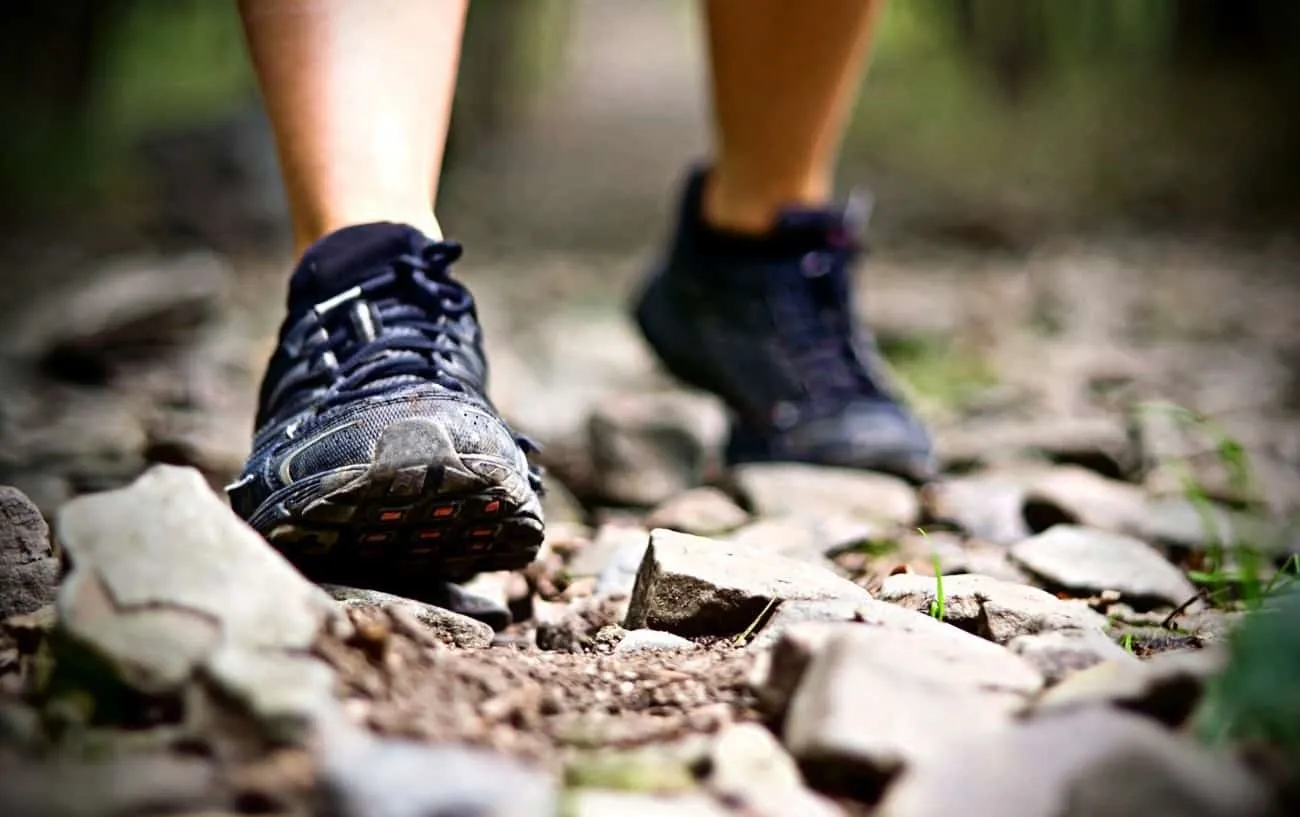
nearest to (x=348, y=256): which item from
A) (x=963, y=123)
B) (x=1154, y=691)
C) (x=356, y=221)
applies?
(x=356, y=221)

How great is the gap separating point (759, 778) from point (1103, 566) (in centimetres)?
71

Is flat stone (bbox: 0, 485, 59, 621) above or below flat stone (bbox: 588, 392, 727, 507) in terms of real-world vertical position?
above

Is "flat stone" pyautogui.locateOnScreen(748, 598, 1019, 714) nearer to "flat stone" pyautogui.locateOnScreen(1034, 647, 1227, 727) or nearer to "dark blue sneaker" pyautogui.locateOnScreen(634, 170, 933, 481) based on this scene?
"flat stone" pyautogui.locateOnScreen(1034, 647, 1227, 727)

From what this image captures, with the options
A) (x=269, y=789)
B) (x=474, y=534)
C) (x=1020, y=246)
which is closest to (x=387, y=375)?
(x=474, y=534)

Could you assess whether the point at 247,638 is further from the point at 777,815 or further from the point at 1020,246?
the point at 1020,246

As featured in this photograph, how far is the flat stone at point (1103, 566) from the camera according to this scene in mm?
1239

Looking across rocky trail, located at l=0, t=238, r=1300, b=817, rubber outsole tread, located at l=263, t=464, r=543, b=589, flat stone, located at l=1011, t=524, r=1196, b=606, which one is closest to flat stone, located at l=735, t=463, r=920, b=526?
rocky trail, located at l=0, t=238, r=1300, b=817

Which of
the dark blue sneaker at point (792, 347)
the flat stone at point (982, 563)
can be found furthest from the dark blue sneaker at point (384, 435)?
the dark blue sneaker at point (792, 347)

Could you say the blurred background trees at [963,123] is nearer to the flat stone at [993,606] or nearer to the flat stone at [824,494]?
the flat stone at [824,494]

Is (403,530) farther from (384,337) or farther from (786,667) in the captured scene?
(786,667)

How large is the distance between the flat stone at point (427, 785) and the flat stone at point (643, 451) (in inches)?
43.3

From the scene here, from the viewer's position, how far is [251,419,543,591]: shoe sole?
1018 millimetres

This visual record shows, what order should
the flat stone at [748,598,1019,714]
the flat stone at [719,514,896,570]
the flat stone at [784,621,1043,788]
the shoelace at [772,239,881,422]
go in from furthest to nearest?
1. the shoelace at [772,239,881,422]
2. the flat stone at [719,514,896,570]
3. the flat stone at [748,598,1019,714]
4. the flat stone at [784,621,1043,788]

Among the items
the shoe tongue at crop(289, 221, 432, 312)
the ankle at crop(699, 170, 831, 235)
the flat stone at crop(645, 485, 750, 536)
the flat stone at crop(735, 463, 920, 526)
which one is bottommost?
the flat stone at crop(735, 463, 920, 526)
